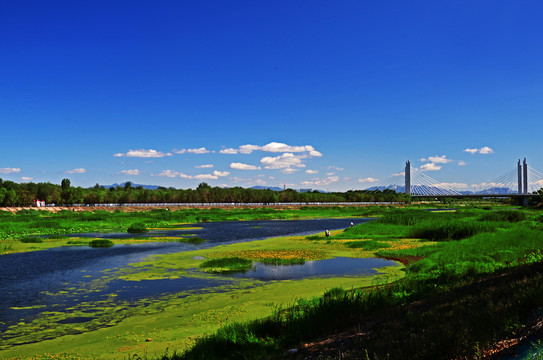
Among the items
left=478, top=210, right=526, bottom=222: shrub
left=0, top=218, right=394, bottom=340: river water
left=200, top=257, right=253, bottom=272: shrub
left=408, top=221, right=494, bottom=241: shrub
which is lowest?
left=0, top=218, right=394, bottom=340: river water

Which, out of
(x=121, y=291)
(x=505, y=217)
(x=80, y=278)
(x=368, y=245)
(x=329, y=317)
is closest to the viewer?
(x=329, y=317)

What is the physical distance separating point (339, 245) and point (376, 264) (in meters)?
10.4

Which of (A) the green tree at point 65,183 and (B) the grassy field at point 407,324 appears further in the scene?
(A) the green tree at point 65,183

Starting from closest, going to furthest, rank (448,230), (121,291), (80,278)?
(121,291) → (80,278) → (448,230)

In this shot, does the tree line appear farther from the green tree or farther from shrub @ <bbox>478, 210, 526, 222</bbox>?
shrub @ <bbox>478, 210, 526, 222</bbox>

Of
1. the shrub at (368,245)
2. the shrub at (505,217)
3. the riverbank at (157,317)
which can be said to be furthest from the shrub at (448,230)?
the riverbank at (157,317)

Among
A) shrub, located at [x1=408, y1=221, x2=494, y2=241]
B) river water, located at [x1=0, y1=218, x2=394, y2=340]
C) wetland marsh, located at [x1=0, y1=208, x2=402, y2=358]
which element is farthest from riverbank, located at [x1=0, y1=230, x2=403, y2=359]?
shrub, located at [x1=408, y1=221, x2=494, y2=241]

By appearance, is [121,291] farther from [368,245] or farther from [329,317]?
[368,245]

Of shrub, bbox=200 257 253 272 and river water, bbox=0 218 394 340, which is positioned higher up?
shrub, bbox=200 257 253 272

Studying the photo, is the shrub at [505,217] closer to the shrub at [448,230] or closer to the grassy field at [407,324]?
the shrub at [448,230]

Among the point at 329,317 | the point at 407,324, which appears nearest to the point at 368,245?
the point at 329,317

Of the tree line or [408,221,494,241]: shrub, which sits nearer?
[408,221,494,241]: shrub

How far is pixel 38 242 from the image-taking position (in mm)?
41031

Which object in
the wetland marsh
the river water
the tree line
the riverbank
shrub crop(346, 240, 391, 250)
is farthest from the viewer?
the tree line
